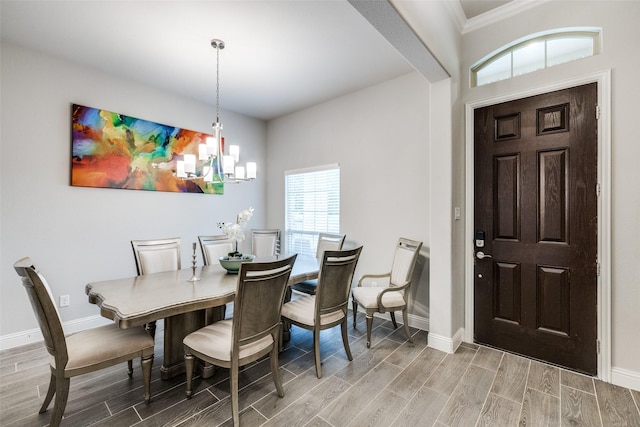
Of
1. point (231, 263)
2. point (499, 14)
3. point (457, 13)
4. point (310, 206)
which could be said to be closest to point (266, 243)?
point (310, 206)

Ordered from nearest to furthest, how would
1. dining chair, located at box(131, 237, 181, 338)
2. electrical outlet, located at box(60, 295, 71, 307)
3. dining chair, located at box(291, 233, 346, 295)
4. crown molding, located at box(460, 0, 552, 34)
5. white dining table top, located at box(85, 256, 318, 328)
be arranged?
white dining table top, located at box(85, 256, 318, 328) < crown molding, located at box(460, 0, 552, 34) < dining chair, located at box(131, 237, 181, 338) < electrical outlet, located at box(60, 295, 71, 307) < dining chair, located at box(291, 233, 346, 295)

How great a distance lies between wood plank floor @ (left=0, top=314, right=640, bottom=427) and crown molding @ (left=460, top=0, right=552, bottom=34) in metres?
3.08

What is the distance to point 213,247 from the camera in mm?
3348

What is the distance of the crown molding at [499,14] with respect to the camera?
245 cm

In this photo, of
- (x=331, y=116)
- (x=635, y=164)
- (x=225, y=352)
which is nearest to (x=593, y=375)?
(x=635, y=164)

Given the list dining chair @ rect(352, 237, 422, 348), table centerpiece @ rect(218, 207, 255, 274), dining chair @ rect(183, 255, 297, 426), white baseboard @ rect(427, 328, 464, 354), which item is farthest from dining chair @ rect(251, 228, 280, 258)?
white baseboard @ rect(427, 328, 464, 354)

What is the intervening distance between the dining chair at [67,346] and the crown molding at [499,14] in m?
3.88

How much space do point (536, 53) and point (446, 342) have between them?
9.00 feet

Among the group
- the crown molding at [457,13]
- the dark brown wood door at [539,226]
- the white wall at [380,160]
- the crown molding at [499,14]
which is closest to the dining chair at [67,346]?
the white wall at [380,160]

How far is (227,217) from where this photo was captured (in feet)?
15.1

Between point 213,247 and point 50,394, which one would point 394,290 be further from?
point 50,394

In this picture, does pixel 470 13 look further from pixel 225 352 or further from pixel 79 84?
pixel 79 84

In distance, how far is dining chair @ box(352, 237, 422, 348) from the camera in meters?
2.85

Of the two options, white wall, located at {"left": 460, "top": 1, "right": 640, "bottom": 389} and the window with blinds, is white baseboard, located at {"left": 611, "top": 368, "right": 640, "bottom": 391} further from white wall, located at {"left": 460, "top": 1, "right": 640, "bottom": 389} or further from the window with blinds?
the window with blinds
